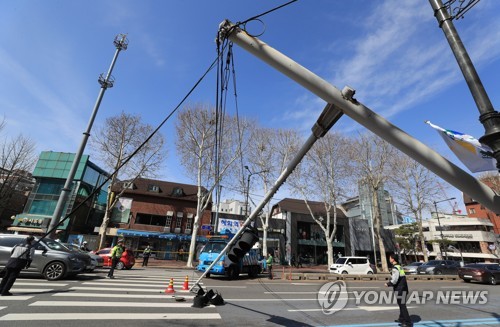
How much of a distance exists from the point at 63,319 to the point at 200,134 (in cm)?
2175

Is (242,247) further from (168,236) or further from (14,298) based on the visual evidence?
(168,236)

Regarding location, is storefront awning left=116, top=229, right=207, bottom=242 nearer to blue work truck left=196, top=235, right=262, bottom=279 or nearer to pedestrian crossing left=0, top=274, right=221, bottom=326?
blue work truck left=196, top=235, right=262, bottom=279

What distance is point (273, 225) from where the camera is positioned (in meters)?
38.1

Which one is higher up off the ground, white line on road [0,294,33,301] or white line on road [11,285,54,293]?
white line on road [11,285,54,293]

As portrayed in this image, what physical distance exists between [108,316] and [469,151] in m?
7.97

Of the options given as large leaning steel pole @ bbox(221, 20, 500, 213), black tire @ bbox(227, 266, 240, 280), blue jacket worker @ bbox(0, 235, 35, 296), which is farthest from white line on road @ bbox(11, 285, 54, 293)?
large leaning steel pole @ bbox(221, 20, 500, 213)

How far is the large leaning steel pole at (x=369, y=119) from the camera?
3328mm

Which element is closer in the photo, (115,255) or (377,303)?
(377,303)

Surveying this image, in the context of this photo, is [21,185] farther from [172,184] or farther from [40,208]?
[172,184]

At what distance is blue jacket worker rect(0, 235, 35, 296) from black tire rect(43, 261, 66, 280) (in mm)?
2802

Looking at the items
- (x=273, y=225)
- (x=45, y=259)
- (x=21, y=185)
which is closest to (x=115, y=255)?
(x=45, y=259)

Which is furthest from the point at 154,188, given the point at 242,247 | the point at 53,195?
the point at 242,247

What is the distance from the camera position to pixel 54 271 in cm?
1073

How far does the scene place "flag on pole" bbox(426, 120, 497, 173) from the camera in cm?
400
